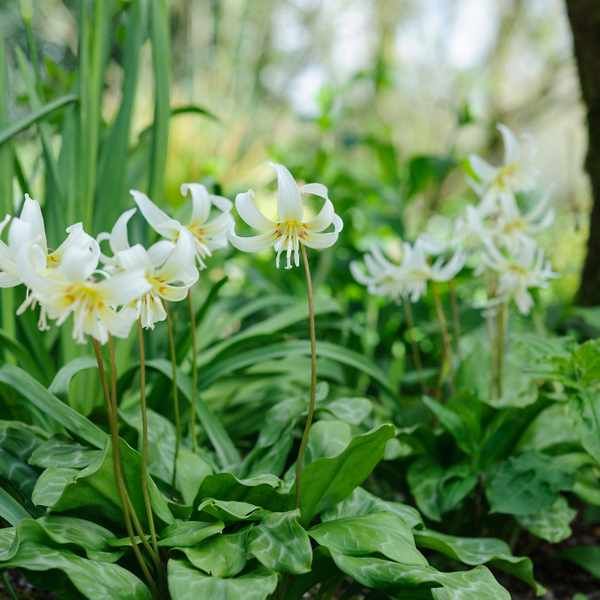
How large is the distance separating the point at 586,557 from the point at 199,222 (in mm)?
1264

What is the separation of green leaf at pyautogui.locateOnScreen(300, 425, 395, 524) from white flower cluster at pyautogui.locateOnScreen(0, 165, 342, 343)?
0.34m

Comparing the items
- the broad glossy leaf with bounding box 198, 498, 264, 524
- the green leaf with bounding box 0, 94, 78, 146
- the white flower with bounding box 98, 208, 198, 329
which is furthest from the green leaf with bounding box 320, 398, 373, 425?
the green leaf with bounding box 0, 94, 78, 146

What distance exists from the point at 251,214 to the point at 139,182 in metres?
1.18

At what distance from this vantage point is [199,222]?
1253 millimetres

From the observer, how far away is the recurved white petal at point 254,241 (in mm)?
1133

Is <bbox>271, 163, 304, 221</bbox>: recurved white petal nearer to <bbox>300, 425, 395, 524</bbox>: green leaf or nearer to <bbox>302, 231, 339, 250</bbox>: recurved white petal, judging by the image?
<bbox>302, 231, 339, 250</bbox>: recurved white petal

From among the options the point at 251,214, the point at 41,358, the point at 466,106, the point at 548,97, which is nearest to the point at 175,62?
the point at 548,97

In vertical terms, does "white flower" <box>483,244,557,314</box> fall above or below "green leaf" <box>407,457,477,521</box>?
above

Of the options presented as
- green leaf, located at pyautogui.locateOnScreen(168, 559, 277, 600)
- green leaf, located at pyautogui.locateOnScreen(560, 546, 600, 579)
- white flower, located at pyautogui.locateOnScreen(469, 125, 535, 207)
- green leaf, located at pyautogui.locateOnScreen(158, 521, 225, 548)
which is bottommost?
green leaf, located at pyautogui.locateOnScreen(560, 546, 600, 579)

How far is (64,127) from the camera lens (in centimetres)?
194

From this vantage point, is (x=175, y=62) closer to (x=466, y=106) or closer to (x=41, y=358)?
(x=466, y=106)

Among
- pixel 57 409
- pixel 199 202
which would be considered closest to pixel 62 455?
pixel 57 409

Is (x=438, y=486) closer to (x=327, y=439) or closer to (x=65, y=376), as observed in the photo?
(x=327, y=439)

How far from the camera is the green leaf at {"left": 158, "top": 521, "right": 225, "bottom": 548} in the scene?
3.83 ft
